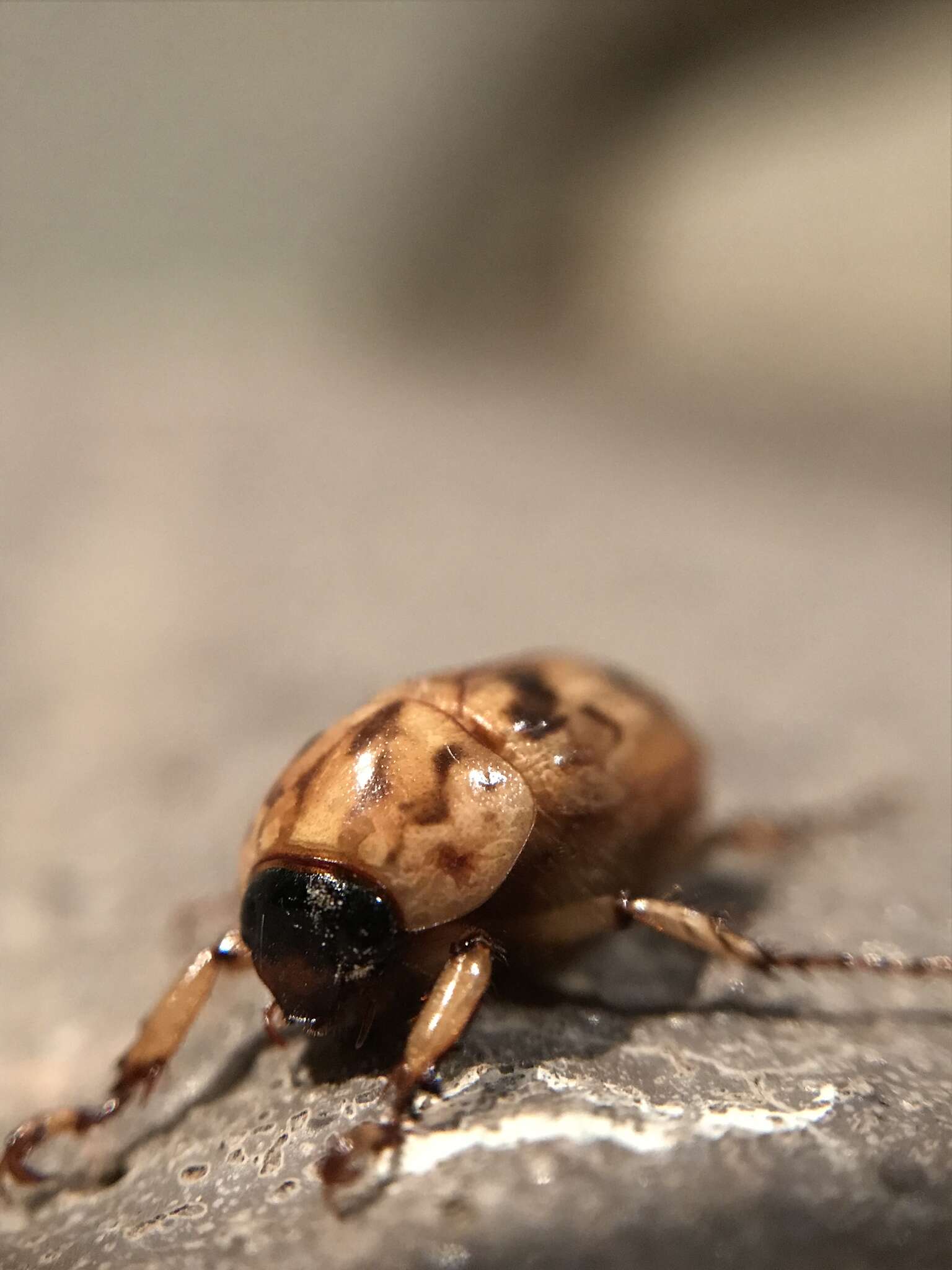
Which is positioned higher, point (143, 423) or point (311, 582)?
point (143, 423)

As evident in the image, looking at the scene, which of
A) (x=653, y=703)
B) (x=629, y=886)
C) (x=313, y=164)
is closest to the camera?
(x=629, y=886)

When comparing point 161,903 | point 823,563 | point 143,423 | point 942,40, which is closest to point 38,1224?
point 161,903

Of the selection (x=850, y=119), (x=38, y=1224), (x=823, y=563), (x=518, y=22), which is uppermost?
(x=518, y=22)

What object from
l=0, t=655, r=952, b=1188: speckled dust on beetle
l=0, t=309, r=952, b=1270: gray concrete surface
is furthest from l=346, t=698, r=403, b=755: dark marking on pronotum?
l=0, t=309, r=952, b=1270: gray concrete surface

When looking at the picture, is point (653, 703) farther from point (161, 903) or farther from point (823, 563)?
point (823, 563)

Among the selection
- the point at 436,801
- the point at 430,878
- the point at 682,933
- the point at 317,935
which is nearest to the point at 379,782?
the point at 436,801

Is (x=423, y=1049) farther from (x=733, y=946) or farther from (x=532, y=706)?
(x=532, y=706)

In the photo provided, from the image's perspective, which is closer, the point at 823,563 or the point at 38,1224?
the point at 38,1224
